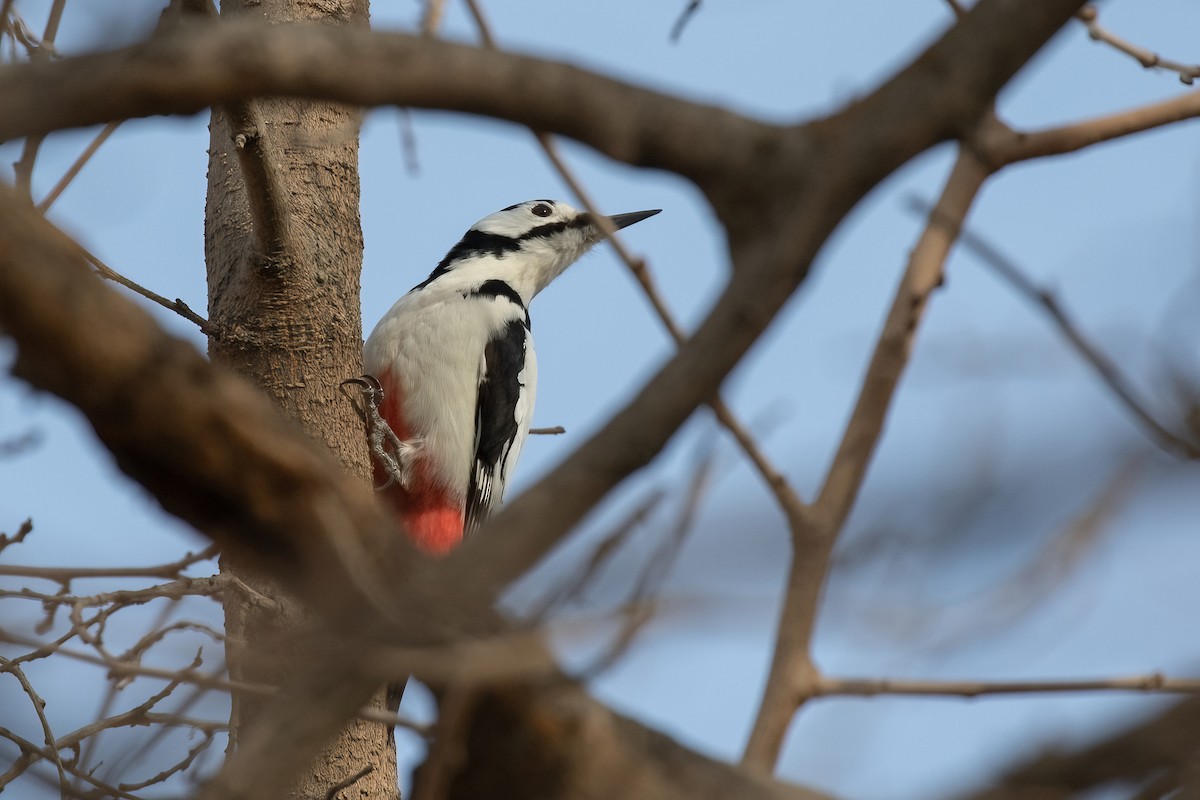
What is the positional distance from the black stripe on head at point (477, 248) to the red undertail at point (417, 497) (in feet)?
2.34

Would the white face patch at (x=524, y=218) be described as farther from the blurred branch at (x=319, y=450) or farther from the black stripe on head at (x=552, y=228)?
the blurred branch at (x=319, y=450)

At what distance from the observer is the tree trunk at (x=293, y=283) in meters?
3.02

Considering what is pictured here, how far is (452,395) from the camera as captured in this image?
479 centimetres

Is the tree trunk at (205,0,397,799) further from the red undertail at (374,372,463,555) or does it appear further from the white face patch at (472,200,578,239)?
the white face patch at (472,200,578,239)

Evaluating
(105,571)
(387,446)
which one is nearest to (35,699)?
(105,571)

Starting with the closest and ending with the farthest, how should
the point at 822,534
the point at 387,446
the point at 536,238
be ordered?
1. the point at 822,534
2. the point at 387,446
3. the point at 536,238

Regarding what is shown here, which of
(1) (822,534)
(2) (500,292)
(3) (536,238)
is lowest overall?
(1) (822,534)

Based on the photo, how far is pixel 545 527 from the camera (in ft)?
3.88

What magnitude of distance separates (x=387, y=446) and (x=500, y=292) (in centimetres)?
79

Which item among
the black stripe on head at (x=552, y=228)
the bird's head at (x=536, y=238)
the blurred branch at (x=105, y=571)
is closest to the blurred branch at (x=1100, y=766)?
the blurred branch at (x=105, y=571)


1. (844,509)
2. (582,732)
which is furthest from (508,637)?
(844,509)

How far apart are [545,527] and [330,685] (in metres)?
0.23

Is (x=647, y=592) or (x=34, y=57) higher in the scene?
(x=34, y=57)

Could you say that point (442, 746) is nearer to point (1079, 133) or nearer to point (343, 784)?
point (1079, 133)
